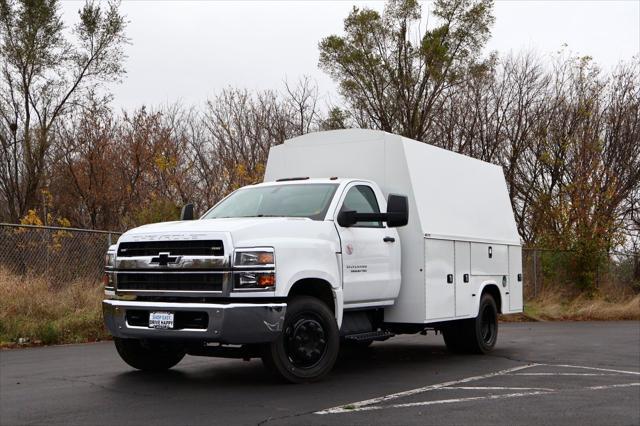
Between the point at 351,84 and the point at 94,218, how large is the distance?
12035 mm

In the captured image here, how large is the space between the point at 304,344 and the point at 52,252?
787 cm

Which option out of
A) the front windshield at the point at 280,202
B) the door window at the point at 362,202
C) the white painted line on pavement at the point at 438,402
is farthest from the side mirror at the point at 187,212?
the white painted line on pavement at the point at 438,402

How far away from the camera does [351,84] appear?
110ft

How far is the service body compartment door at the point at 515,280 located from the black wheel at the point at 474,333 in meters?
0.83

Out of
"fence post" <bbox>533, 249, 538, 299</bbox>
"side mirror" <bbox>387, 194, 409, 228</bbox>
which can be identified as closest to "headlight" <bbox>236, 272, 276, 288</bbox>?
"side mirror" <bbox>387, 194, 409, 228</bbox>

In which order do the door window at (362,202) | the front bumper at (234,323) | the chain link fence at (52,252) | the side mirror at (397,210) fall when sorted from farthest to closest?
1. the chain link fence at (52,252)
2. the door window at (362,202)
3. the side mirror at (397,210)
4. the front bumper at (234,323)

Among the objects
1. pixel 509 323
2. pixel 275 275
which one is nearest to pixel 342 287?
pixel 275 275

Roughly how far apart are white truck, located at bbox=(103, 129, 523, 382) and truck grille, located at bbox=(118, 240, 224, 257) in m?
0.01

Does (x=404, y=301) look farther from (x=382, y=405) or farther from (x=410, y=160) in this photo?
(x=382, y=405)

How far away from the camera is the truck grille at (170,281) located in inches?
306

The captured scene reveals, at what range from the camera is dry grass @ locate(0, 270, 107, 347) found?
1250cm

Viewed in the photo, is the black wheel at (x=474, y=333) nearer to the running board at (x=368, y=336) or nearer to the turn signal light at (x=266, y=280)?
the running board at (x=368, y=336)

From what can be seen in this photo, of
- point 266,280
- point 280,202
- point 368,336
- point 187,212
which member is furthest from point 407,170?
point 266,280

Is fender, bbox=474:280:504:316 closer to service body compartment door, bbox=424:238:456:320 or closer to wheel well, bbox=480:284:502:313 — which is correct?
wheel well, bbox=480:284:502:313
